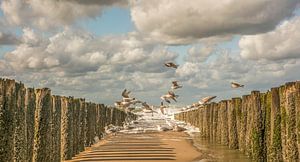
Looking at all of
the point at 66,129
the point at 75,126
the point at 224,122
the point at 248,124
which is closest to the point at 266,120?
the point at 248,124

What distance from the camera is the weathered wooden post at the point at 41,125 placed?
1359cm

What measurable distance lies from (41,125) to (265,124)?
27.0 ft

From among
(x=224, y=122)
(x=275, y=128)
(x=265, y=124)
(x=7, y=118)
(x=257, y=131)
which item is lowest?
(x=257, y=131)

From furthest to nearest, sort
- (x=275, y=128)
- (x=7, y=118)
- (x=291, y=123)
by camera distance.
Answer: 1. (x=275, y=128)
2. (x=291, y=123)
3. (x=7, y=118)

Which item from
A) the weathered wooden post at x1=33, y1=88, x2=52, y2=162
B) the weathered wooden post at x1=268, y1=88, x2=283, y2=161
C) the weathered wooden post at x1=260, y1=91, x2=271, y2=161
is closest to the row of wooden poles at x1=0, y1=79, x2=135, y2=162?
the weathered wooden post at x1=33, y1=88, x2=52, y2=162

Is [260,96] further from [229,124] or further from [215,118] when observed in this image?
[215,118]

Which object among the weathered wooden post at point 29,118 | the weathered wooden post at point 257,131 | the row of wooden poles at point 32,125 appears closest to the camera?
the row of wooden poles at point 32,125

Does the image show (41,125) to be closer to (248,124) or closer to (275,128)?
(275,128)

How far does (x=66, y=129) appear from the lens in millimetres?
18281

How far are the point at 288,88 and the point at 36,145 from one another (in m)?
7.70

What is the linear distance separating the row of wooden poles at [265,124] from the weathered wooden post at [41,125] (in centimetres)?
725

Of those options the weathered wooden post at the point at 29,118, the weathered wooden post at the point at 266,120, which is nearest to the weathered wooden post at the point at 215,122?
the weathered wooden post at the point at 266,120

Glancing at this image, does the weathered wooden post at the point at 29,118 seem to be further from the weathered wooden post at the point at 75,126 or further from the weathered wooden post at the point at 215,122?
the weathered wooden post at the point at 215,122

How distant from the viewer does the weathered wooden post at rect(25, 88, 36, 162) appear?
13.2 metres
